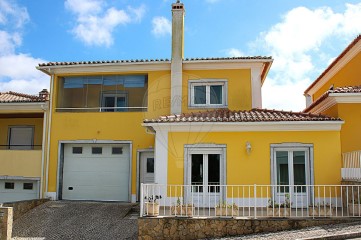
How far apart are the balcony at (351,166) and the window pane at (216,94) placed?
241 inches

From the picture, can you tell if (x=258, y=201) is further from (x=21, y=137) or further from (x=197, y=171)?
(x=21, y=137)

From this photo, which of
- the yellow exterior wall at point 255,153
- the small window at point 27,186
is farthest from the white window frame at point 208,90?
the small window at point 27,186

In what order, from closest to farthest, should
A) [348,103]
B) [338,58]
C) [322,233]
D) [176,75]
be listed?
[322,233] → [348,103] → [176,75] → [338,58]

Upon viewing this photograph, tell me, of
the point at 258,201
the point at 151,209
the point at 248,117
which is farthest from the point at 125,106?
the point at 258,201

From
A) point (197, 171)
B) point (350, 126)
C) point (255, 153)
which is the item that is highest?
point (350, 126)

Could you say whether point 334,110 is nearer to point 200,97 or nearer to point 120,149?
point 200,97

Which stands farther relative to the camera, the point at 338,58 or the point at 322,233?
the point at 338,58

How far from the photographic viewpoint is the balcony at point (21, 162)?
18.4m

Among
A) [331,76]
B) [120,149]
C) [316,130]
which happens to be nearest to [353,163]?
[316,130]

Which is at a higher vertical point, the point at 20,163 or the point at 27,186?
the point at 20,163

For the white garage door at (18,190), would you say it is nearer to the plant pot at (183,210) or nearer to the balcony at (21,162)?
the balcony at (21,162)

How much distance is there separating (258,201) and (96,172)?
809 centimetres

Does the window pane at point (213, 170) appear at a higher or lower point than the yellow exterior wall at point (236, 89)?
lower

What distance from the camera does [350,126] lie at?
49.6 ft
